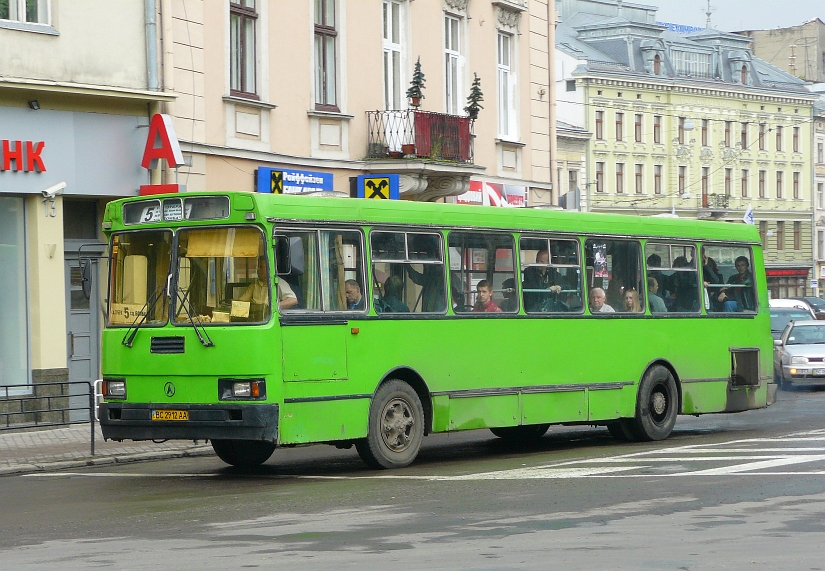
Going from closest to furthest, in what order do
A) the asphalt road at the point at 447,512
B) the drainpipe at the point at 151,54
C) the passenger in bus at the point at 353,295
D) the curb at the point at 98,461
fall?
1. the asphalt road at the point at 447,512
2. the passenger in bus at the point at 353,295
3. the curb at the point at 98,461
4. the drainpipe at the point at 151,54

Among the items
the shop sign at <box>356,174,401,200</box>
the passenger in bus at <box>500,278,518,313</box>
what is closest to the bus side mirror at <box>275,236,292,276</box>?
the passenger in bus at <box>500,278,518,313</box>

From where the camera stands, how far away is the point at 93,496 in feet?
43.8

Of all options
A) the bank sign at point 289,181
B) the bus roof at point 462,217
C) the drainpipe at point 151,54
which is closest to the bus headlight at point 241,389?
the bus roof at point 462,217

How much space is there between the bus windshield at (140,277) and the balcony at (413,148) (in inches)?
498

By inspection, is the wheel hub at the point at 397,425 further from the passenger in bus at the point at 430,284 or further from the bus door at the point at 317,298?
the passenger in bus at the point at 430,284

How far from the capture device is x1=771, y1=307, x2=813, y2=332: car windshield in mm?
37156

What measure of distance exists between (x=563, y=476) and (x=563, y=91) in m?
66.0

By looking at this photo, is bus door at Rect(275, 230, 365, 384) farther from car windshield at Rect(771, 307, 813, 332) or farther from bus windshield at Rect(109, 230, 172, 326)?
car windshield at Rect(771, 307, 813, 332)

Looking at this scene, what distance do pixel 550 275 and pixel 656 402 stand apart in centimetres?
252

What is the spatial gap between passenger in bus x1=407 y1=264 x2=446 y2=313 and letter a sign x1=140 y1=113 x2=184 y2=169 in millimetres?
7828

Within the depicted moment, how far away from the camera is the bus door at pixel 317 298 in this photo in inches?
551

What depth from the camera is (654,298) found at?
18562 mm

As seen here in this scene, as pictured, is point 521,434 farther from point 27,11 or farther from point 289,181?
point 27,11

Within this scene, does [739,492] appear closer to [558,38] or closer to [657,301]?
[657,301]
